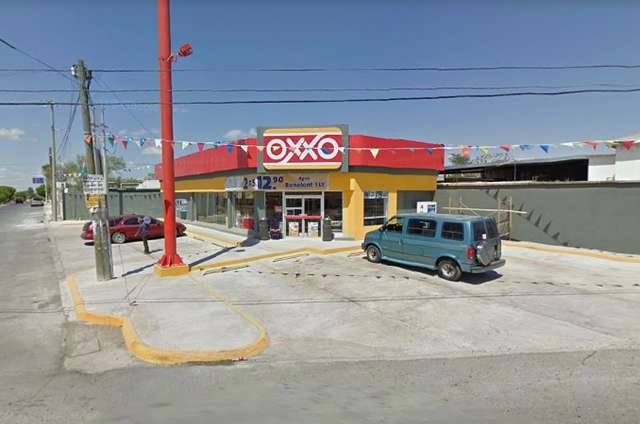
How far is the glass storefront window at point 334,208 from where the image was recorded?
1622cm

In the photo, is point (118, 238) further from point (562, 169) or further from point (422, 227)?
point (562, 169)

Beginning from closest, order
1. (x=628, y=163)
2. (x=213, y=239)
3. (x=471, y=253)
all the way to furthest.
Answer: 1. (x=471, y=253)
2. (x=628, y=163)
3. (x=213, y=239)

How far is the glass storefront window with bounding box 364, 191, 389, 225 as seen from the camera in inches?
651

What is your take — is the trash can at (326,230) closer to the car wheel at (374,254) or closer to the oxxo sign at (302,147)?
the oxxo sign at (302,147)

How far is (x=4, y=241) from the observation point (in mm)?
18375

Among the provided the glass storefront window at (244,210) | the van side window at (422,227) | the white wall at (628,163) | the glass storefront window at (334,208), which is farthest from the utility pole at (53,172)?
the white wall at (628,163)

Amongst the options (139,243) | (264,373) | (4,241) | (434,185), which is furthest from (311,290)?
(4,241)

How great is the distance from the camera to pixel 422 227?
388 inches

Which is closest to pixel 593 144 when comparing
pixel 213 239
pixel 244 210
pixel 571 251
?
pixel 571 251

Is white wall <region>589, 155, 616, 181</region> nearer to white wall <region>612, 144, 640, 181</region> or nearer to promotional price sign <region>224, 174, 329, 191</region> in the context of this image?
white wall <region>612, 144, 640, 181</region>

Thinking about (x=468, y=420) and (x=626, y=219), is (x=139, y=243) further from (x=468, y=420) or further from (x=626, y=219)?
(x=626, y=219)

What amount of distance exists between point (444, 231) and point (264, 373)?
6.57m

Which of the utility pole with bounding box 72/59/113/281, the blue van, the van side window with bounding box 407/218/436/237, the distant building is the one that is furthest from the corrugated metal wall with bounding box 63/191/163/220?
the van side window with bounding box 407/218/436/237

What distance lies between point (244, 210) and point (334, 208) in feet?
16.5
